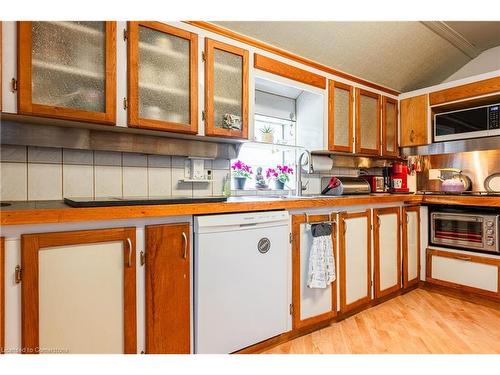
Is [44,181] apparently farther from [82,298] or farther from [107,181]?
[82,298]

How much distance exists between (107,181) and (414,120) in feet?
10.2

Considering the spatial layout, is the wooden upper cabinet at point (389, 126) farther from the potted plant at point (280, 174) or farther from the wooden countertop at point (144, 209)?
the potted plant at point (280, 174)

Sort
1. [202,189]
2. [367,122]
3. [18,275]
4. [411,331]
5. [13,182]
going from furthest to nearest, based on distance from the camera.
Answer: [367,122] < [202,189] < [411,331] < [13,182] < [18,275]

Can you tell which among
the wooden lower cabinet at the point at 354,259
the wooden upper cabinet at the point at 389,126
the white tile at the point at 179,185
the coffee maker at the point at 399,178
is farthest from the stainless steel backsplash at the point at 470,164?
the white tile at the point at 179,185

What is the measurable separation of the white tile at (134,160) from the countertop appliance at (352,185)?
68.6 inches

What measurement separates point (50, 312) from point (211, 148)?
4.50 ft

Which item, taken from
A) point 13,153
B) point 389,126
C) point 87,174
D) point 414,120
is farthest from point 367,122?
point 13,153

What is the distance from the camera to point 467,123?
9.02 feet

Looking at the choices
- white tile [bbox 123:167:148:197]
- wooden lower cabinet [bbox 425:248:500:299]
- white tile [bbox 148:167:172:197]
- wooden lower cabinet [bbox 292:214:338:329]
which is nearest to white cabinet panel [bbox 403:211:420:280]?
wooden lower cabinet [bbox 425:248:500:299]

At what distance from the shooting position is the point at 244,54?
6.71 ft
